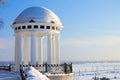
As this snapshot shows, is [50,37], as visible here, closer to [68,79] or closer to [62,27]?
[62,27]

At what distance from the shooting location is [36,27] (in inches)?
1166

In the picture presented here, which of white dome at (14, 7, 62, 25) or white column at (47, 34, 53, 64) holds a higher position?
white dome at (14, 7, 62, 25)

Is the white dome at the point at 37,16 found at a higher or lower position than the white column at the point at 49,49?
higher

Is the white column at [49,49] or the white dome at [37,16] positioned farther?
the white column at [49,49]

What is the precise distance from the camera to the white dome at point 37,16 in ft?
97.7

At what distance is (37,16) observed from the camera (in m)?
29.9

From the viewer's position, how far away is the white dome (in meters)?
29.8

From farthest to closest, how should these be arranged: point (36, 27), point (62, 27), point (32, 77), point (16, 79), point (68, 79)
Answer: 1. point (62, 27)
2. point (36, 27)
3. point (68, 79)
4. point (16, 79)
5. point (32, 77)

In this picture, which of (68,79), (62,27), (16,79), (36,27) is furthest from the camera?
(62,27)

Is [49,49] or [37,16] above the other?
→ [37,16]

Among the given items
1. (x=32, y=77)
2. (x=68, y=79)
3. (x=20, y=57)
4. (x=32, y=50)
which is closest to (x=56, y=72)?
(x=68, y=79)

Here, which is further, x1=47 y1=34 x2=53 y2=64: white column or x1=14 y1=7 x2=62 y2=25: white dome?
x1=47 y1=34 x2=53 y2=64: white column

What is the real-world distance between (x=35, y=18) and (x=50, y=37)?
2666mm

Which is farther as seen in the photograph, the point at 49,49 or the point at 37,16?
the point at 49,49
